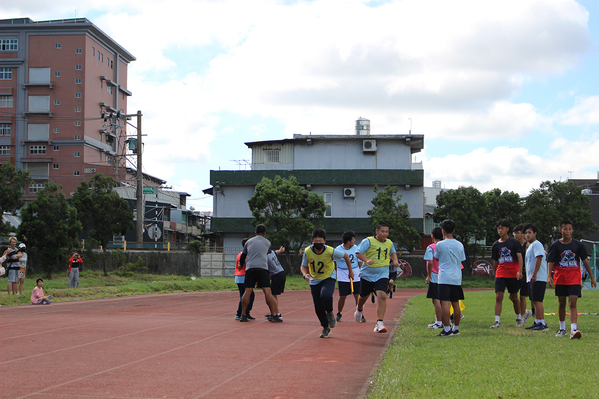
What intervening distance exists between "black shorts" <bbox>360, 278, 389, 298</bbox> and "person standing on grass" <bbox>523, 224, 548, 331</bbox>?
8.31 ft

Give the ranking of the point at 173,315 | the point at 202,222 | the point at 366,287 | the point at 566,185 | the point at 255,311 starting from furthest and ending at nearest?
the point at 202,222, the point at 566,185, the point at 255,311, the point at 173,315, the point at 366,287

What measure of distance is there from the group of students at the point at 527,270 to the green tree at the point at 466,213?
→ 104 feet

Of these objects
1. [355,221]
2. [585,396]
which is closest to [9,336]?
[585,396]

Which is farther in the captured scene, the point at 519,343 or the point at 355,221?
the point at 355,221

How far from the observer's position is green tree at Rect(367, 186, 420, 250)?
41.7m

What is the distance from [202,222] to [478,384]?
77.2 metres

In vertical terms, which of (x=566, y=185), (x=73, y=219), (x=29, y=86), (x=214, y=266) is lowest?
(x=214, y=266)

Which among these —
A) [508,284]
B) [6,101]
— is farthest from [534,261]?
[6,101]

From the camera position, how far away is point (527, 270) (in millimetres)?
10414

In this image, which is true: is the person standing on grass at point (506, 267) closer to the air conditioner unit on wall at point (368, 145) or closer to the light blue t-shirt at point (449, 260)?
the light blue t-shirt at point (449, 260)

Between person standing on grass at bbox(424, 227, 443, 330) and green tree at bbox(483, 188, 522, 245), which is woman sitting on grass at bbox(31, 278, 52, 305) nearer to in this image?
person standing on grass at bbox(424, 227, 443, 330)

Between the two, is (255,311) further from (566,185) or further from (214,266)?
(566,185)

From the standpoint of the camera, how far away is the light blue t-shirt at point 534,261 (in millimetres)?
10055

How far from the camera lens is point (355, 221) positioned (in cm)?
4888
